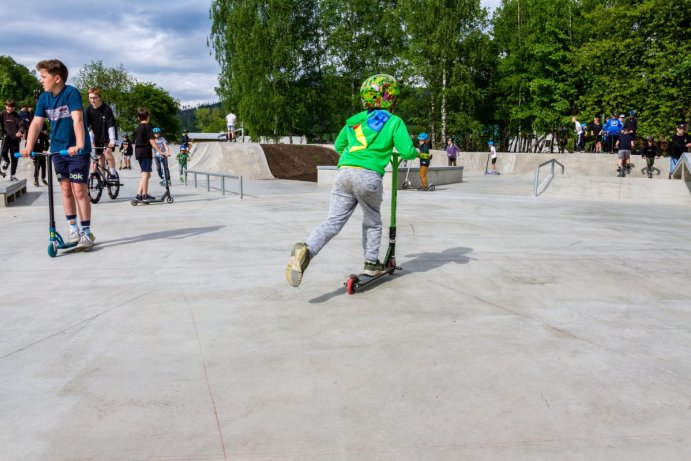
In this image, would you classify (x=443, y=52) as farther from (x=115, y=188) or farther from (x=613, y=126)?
(x=115, y=188)

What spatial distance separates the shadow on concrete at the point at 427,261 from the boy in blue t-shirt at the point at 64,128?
10.7 feet

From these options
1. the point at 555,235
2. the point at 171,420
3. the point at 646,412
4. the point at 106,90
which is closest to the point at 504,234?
the point at 555,235

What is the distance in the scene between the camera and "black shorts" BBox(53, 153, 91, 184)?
593 centimetres

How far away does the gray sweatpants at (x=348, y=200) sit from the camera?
14.4 feet

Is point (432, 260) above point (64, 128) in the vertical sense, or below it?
below

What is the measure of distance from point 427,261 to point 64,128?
4.09m

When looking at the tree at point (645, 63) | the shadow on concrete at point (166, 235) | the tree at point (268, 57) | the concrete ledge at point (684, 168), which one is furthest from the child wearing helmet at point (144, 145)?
the tree at point (268, 57)

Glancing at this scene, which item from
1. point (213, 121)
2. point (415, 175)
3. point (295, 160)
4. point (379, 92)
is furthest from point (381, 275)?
point (213, 121)

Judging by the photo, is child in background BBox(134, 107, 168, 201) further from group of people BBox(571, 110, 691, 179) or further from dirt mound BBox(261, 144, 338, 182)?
group of people BBox(571, 110, 691, 179)

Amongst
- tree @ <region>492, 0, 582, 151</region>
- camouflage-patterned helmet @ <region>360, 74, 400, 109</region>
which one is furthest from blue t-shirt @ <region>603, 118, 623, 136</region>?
camouflage-patterned helmet @ <region>360, 74, 400, 109</region>

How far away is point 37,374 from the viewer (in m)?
2.91

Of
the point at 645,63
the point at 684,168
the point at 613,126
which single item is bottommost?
the point at 684,168

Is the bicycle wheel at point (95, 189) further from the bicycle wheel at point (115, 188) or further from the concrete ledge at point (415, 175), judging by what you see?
the concrete ledge at point (415, 175)

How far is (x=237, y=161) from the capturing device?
2356cm
